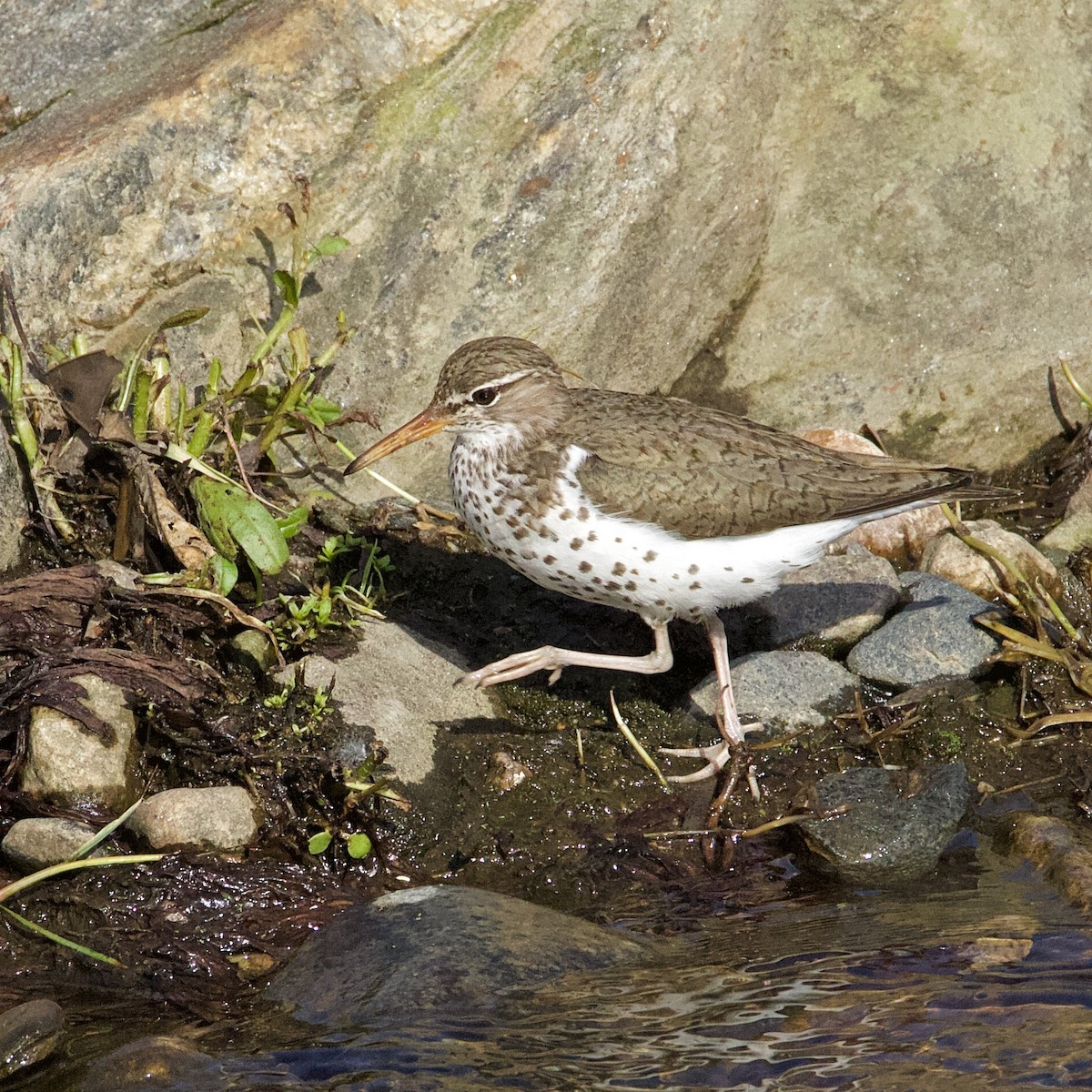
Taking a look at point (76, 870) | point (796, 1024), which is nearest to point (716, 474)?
point (796, 1024)

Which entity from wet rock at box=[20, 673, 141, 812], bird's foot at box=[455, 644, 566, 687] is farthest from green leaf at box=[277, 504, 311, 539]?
wet rock at box=[20, 673, 141, 812]

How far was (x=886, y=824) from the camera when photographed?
5898 millimetres

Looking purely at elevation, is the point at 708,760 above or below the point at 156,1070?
below

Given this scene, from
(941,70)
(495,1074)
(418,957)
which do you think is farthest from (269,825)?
(941,70)

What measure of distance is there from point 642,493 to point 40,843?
2.91m

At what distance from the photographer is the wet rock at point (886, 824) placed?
19.1 ft

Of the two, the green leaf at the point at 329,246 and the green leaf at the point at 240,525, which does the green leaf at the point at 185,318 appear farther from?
the green leaf at the point at 240,525

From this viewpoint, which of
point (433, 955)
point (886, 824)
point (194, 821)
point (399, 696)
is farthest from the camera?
point (399, 696)

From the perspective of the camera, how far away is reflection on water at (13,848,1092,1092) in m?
4.38

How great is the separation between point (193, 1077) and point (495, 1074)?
976mm

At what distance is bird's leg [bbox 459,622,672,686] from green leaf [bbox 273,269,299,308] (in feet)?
7.09

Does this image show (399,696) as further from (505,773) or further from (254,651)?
(254,651)

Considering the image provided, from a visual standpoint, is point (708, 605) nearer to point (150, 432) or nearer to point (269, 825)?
point (269, 825)

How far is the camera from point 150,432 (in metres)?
6.76
